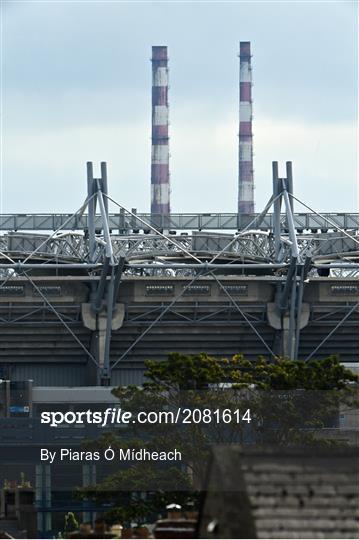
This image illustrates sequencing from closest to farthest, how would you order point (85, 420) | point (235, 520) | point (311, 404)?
1. point (235, 520)
2. point (311, 404)
3. point (85, 420)

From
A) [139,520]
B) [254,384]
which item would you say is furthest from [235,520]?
[254,384]

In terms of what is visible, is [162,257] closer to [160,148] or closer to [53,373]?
[53,373]

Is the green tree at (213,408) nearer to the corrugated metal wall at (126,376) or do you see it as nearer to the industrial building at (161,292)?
the industrial building at (161,292)

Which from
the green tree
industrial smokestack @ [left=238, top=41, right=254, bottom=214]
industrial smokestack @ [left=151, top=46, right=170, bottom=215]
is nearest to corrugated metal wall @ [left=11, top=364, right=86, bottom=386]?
the green tree

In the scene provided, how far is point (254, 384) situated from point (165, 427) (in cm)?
613

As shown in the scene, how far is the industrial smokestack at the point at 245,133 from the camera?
173250mm

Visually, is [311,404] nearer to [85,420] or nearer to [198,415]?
[198,415]

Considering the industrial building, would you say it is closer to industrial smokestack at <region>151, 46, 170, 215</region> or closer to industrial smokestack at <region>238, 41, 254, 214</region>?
industrial smokestack at <region>151, 46, 170, 215</region>

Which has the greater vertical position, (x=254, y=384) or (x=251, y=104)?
(x=251, y=104)

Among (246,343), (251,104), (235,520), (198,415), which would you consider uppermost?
(251,104)

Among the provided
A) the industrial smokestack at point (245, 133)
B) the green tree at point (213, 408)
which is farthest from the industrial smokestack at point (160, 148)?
the green tree at point (213, 408)

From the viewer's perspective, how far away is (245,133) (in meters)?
174

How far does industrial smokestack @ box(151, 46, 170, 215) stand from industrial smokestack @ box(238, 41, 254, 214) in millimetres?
8376

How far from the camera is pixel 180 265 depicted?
88.1 meters
